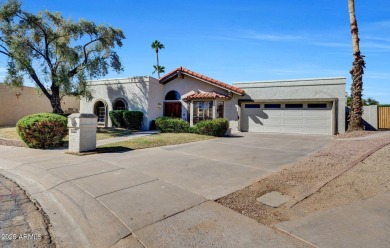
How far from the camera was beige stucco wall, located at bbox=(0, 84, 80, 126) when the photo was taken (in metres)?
20.9

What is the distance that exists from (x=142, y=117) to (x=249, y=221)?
15700 mm

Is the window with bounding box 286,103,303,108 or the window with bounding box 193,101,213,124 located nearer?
the window with bounding box 286,103,303,108

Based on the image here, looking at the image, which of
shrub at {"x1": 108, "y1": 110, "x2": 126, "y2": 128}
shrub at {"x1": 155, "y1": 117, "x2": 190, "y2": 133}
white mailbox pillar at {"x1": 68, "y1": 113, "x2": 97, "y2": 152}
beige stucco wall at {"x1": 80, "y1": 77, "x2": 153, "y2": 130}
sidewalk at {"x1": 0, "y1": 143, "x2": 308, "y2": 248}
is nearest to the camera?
sidewalk at {"x1": 0, "y1": 143, "x2": 308, "y2": 248}

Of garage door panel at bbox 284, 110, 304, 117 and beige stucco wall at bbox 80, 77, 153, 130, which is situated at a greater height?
beige stucco wall at bbox 80, 77, 153, 130

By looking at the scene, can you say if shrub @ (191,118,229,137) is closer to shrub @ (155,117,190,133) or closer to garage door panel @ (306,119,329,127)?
shrub @ (155,117,190,133)

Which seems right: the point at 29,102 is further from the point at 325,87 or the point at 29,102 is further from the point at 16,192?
the point at 325,87

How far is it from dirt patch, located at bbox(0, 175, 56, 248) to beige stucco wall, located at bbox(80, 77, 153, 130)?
44.6 feet

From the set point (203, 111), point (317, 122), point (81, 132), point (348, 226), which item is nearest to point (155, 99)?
point (203, 111)

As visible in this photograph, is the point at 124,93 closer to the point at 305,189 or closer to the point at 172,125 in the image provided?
the point at 172,125

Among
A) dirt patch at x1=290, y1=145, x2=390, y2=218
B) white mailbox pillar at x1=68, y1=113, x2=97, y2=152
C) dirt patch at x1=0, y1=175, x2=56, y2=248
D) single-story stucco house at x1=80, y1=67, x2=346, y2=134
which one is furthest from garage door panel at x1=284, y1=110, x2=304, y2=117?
dirt patch at x1=0, y1=175, x2=56, y2=248

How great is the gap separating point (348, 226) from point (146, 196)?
3306 mm

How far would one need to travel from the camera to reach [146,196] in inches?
177

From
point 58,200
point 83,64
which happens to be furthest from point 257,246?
point 83,64

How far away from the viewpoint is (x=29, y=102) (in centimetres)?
2295
